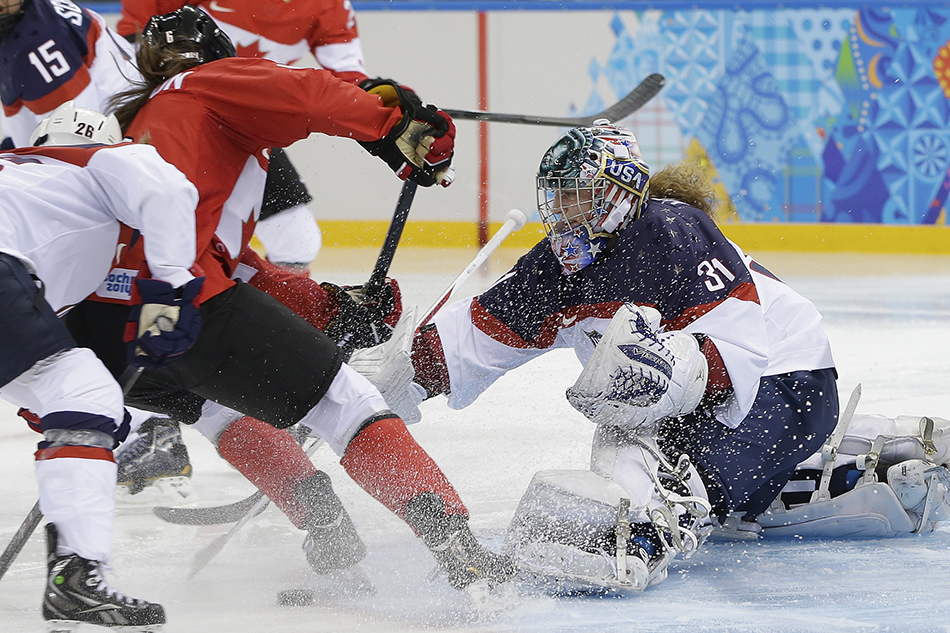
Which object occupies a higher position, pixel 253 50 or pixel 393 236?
pixel 253 50

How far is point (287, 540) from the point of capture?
2355mm

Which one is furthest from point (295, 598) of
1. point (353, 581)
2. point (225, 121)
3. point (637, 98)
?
point (637, 98)

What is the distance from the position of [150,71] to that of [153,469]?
1.00 m

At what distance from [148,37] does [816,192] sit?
4.65 metres

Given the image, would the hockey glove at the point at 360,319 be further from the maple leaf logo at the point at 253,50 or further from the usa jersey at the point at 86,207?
the maple leaf logo at the point at 253,50

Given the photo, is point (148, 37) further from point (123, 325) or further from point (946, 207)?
point (946, 207)

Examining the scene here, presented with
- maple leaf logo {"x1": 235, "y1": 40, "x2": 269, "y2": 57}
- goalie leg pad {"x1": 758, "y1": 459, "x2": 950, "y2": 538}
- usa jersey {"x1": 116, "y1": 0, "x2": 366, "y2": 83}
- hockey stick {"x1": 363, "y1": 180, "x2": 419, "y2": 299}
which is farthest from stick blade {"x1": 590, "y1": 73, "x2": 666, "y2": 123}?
goalie leg pad {"x1": 758, "y1": 459, "x2": 950, "y2": 538}

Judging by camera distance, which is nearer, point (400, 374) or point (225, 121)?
point (225, 121)

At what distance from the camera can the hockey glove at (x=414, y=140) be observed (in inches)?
82.1

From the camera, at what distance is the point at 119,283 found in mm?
1964

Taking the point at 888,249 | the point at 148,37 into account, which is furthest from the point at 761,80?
the point at 148,37

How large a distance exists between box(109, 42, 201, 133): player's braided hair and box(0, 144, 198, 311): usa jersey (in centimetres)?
30

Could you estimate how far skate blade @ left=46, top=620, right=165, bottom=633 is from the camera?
161 cm

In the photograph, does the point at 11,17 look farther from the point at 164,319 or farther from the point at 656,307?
the point at 656,307
